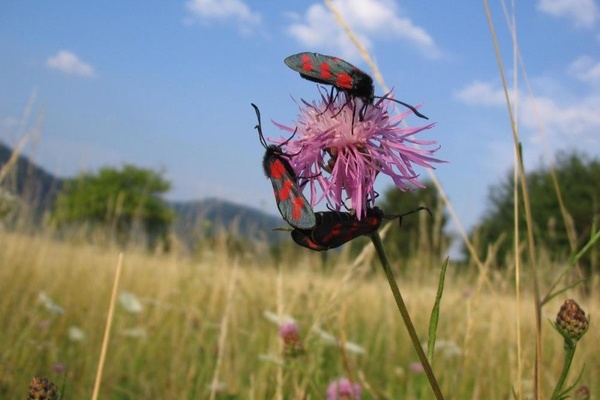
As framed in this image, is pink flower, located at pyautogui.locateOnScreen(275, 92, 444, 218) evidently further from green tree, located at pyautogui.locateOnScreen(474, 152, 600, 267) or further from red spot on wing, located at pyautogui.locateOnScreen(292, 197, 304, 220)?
green tree, located at pyautogui.locateOnScreen(474, 152, 600, 267)

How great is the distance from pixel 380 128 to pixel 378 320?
3.74 metres

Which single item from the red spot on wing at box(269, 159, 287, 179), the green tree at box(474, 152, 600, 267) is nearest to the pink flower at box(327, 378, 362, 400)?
the red spot on wing at box(269, 159, 287, 179)

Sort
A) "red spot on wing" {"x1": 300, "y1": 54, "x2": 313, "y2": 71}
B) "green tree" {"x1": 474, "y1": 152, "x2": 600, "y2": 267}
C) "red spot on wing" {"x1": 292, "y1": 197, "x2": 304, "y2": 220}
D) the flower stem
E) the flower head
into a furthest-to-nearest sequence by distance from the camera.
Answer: "green tree" {"x1": 474, "y1": 152, "x2": 600, "y2": 267} < the flower head < "red spot on wing" {"x1": 300, "y1": 54, "x2": 313, "y2": 71} < "red spot on wing" {"x1": 292, "y1": 197, "x2": 304, "y2": 220} < the flower stem

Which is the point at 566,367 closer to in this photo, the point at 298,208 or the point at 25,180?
the point at 298,208

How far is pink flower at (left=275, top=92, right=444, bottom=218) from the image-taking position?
92 cm

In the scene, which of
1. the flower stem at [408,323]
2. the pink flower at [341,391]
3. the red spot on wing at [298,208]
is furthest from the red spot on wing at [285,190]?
the pink flower at [341,391]

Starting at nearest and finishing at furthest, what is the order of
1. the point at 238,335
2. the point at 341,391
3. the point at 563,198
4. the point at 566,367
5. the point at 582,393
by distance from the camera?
1. the point at 566,367
2. the point at 582,393
3. the point at 341,391
4. the point at 238,335
5. the point at 563,198

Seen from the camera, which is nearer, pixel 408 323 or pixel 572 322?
pixel 408 323

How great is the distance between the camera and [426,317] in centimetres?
436

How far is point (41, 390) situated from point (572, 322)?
32.9 inches

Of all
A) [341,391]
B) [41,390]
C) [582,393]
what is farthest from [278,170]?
[341,391]

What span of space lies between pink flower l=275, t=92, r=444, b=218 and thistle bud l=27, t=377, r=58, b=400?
490 mm

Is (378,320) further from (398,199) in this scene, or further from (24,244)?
(398,199)

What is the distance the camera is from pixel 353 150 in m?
0.96
